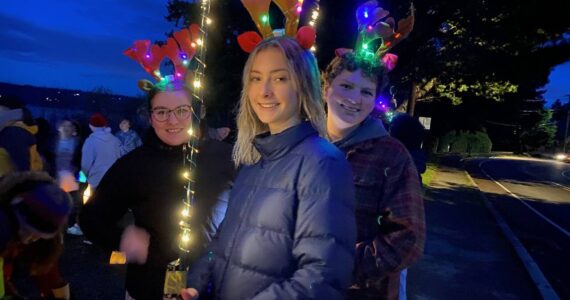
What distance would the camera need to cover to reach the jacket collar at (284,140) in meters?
1.50

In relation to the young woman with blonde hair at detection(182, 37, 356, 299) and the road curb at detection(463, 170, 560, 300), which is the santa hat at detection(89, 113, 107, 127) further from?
the road curb at detection(463, 170, 560, 300)

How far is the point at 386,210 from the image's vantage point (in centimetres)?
197

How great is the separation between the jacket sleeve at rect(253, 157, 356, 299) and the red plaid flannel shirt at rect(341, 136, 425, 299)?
0.61 meters

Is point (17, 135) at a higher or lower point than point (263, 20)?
lower

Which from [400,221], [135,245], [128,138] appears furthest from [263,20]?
[128,138]

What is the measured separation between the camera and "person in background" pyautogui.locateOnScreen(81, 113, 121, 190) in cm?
640

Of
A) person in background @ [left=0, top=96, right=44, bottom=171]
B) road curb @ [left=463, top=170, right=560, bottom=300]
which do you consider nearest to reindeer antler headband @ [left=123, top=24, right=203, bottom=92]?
person in background @ [left=0, top=96, right=44, bottom=171]

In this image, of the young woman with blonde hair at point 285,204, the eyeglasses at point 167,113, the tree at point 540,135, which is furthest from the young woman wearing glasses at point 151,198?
the tree at point 540,135

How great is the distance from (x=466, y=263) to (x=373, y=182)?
20.0 feet

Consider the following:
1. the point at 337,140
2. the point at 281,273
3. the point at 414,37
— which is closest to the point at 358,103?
the point at 337,140

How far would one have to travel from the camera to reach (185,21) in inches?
609

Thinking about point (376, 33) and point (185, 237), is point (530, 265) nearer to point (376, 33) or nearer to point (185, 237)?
point (376, 33)

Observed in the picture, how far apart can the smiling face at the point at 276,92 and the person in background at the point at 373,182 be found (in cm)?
61

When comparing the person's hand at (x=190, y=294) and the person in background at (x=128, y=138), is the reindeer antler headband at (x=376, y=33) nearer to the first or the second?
the person's hand at (x=190, y=294)
